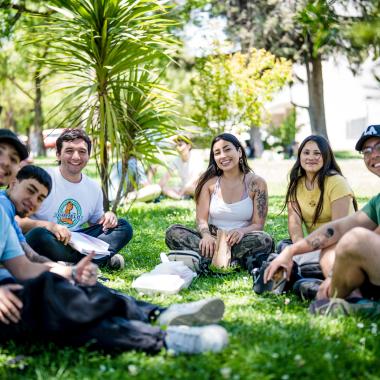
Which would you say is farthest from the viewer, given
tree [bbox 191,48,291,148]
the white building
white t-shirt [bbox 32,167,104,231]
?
the white building

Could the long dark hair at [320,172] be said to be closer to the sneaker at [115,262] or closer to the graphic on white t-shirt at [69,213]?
the sneaker at [115,262]

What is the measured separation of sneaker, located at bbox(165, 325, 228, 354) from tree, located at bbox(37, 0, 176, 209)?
12.7 feet

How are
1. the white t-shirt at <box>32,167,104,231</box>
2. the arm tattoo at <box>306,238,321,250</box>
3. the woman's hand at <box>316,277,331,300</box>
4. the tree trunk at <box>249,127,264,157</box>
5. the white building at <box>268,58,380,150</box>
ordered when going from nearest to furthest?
the woman's hand at <box>316,277,331,300</box>, the arm tattoo at <box>306,238,321,250</box>, the white t-shirt at <box>32,167,104,231</box>, the tree trunk at <box>249,127,264,157</box>, the white building at <box>268,58,380,150</box>

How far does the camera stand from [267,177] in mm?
16391

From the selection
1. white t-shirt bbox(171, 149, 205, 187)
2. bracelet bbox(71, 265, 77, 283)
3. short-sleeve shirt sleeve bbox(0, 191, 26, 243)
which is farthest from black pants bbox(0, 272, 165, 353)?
white t-shirt bbox(171, 149, 205, 187)

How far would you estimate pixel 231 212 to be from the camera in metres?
5.41

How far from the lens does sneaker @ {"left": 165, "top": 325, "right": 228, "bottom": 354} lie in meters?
2.88

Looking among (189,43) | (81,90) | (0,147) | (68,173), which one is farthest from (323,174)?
(189,43)

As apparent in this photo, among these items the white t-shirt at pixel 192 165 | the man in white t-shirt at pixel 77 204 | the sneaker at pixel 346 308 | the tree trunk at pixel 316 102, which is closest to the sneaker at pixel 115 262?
the man in white t-shirt at pixel 77 204

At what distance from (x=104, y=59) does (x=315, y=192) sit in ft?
10.2

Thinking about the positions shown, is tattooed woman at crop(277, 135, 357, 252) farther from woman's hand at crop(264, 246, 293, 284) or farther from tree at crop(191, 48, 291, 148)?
tree at crop(191, 48, 291, 148)

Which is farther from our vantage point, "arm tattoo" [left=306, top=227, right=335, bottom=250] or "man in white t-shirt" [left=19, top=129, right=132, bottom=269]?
"man in white t-shirt" [left=19, top=129, right=132, bottom=269]

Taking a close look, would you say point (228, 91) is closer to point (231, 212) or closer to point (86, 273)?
point (231, 212)

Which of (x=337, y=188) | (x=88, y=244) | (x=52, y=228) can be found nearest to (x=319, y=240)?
(x=337, y=188)
